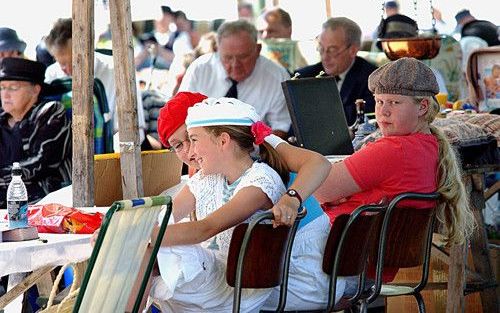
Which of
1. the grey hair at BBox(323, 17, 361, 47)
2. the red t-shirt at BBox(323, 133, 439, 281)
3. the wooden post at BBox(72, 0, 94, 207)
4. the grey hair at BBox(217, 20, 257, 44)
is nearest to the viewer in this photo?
the red t-shirt at BBox(323, 133, 439, 281)

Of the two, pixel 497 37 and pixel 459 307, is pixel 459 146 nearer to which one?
pixel 459 307

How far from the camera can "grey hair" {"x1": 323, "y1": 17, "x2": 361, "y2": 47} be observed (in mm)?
8312

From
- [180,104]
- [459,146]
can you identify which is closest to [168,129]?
[180,104]

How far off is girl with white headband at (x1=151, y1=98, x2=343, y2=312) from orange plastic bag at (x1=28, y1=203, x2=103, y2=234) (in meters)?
0.31

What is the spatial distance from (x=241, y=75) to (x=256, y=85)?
0.41 feet

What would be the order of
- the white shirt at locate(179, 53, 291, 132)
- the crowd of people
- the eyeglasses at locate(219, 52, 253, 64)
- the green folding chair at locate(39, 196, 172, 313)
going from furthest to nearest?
the eyeglasses at locate(219, 52, 253, 64), the white shirt at locate(179, 53, 291, 132), the crowd of people, the green folding chair at locate(39, 196, 172, 313)

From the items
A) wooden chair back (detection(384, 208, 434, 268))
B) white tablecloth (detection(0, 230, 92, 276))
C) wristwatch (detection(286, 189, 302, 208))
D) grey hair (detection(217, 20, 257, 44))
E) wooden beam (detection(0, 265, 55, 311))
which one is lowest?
wooden beam (detection(0, 265, 55, 311))

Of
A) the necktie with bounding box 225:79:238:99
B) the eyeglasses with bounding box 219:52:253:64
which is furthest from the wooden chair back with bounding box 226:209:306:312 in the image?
the eyeglasses with bounding box 219:52:253:64

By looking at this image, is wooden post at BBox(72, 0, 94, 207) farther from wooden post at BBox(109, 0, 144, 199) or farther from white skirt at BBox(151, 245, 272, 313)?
white skirt at BBox(151, 245, 272, 313)

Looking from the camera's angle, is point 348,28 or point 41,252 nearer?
point 41,252

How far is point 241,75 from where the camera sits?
338 inches

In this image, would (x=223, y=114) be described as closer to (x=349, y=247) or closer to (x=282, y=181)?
(x=282, y=181)

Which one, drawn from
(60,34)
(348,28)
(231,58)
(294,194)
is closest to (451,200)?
(294,194)

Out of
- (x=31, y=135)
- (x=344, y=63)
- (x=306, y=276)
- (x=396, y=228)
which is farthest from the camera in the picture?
(x=344, y=63)
